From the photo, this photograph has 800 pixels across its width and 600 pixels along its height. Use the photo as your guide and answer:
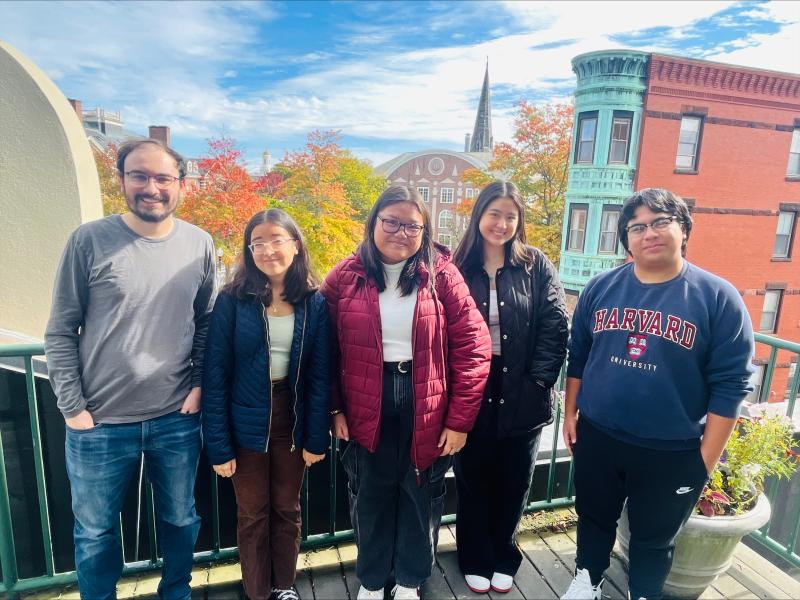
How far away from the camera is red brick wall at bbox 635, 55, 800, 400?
56.2 feet

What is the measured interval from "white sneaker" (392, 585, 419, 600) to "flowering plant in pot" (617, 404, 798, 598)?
44.4 inches

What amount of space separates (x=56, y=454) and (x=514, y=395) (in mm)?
3443

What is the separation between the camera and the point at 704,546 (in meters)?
2.39

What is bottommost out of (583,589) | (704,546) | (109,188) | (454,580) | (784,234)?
(454,580)

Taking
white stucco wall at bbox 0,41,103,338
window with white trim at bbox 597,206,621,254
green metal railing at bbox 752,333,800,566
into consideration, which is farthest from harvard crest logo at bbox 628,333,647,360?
window with white trim at bbox 597,206,621,254

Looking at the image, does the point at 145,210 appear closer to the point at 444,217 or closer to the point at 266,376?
the point at 266,376

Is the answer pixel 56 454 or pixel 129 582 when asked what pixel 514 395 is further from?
pixel 56 454

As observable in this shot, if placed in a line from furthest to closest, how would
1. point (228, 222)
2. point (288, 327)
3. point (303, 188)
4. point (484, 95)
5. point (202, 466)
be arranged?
point (484, 95) < point (303, 188) < point (228, 222) < point (202, 466) < point (288, 327)

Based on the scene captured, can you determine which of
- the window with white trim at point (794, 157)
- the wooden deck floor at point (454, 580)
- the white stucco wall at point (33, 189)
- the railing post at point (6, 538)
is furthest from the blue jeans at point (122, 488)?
the window with white trim at point (794, 157)

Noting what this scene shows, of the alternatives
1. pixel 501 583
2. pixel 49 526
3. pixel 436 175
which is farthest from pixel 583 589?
pixel 436 175

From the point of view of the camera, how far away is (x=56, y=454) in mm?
3625

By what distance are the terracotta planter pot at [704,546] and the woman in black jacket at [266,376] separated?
178cm

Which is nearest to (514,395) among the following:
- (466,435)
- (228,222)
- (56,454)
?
(466,435)

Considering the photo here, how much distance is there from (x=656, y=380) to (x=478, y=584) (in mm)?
1434
